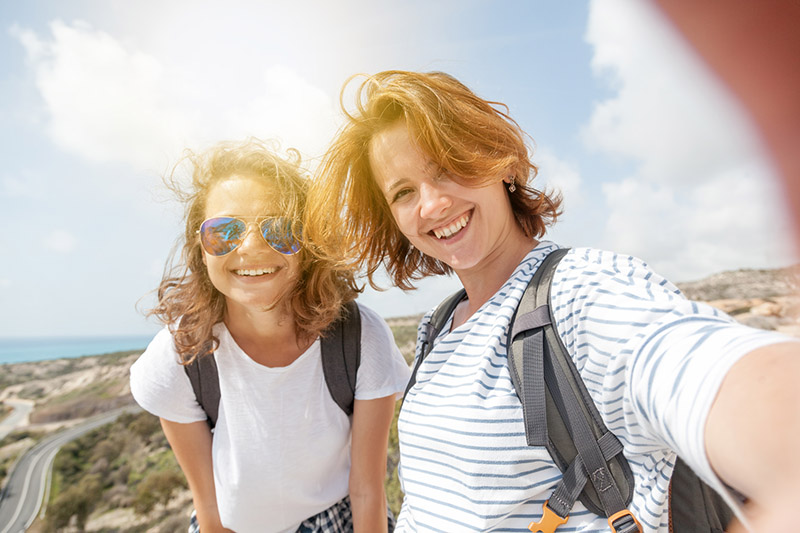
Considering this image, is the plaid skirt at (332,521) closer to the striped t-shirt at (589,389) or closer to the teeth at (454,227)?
the striped t-shirt at (589,389)

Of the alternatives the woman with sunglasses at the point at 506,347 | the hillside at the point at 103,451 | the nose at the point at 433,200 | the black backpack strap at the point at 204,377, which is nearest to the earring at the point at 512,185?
the woman with sunglasses at the point at 506,347

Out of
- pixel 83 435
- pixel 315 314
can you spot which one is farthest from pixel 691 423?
pixel 83 435

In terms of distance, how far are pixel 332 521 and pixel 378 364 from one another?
1.09 metres

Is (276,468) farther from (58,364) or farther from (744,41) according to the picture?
(58,364)

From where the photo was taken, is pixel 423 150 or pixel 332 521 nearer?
pixel 423 150

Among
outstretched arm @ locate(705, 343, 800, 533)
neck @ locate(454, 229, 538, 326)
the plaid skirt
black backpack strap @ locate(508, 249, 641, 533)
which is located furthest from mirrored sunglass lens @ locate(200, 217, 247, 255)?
outstretched arm @ locate(705, 343, 800, 533)

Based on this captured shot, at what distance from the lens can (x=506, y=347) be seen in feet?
4.74

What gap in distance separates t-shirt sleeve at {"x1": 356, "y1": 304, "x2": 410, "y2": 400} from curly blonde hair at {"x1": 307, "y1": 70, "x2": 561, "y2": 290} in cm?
36

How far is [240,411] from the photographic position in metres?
2.36

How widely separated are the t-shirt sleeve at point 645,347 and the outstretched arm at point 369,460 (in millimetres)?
1541

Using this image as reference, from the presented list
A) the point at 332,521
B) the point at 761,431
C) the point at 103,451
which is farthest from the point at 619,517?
the point at 103,451

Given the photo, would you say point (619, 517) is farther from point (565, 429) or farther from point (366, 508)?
point (366, 508)

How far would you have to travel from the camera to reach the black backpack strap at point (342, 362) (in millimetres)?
2400

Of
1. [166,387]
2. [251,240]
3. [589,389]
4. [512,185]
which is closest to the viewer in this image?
[589,389]
